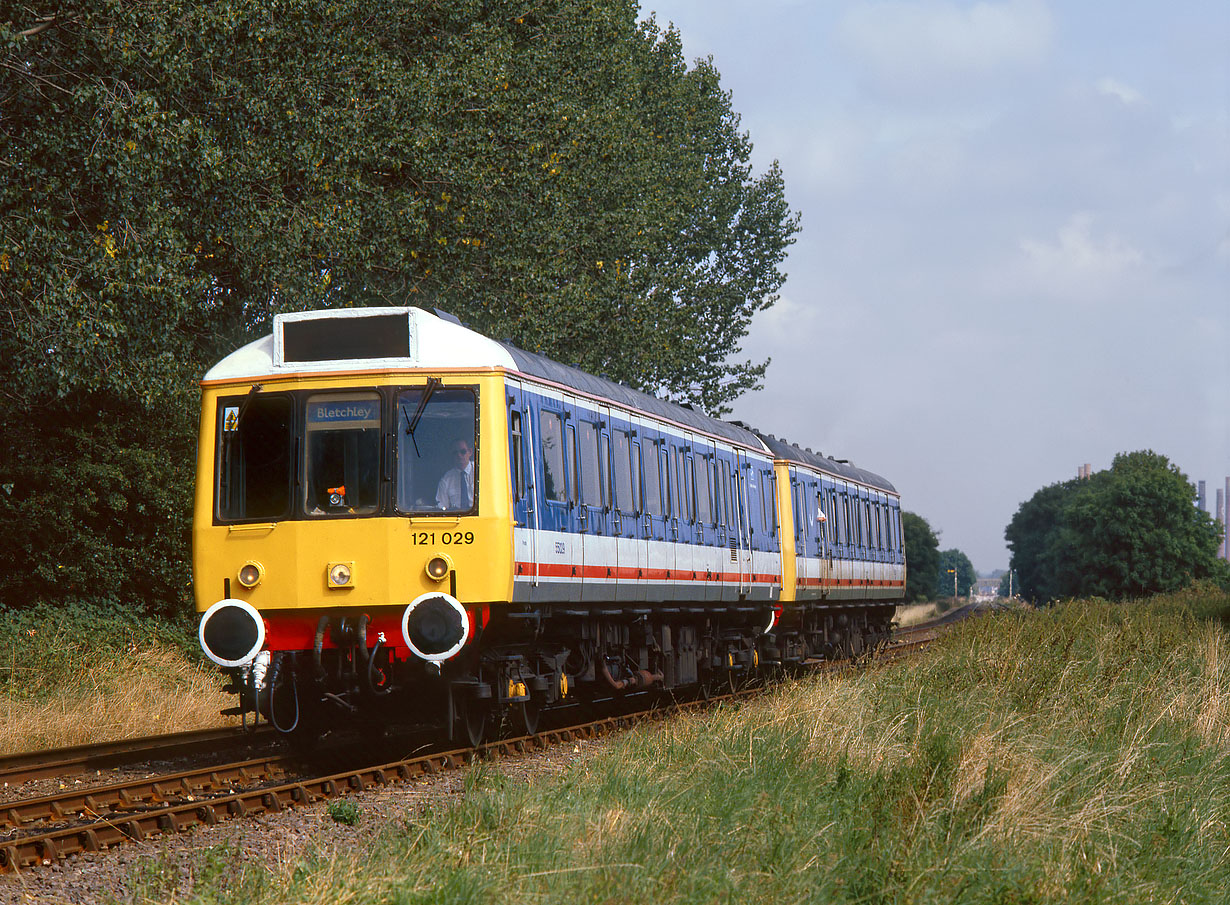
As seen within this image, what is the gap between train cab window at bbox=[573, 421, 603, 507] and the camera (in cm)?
1459

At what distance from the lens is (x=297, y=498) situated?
40.7 ft

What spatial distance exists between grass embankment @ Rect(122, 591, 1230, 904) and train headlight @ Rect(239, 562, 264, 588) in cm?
273

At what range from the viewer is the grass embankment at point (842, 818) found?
710 cm

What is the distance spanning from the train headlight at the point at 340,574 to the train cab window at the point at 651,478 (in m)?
4.98

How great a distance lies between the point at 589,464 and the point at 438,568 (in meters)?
3.06

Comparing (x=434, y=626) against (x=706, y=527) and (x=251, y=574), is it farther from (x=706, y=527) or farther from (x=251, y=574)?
(x=706, y=527)

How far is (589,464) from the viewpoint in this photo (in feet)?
48.6

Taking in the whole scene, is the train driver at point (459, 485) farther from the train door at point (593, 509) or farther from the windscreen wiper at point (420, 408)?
the train door at point (593, 509)

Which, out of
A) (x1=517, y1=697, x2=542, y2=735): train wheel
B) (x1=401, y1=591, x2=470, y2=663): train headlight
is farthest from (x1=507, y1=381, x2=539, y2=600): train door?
(x1=517, y1=697, x2=542, y2=735): train wheel

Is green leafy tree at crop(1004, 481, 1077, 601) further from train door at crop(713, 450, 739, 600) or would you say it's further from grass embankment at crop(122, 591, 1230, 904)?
grass embankment at crop(122, 591, 1230, 904)

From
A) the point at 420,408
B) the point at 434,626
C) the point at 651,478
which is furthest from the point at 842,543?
the point at 434,626

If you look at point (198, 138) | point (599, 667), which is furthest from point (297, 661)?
point (198, 138)

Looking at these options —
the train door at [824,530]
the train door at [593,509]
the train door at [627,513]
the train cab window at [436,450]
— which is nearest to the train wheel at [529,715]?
the train door at [593,509]

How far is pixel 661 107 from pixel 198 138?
20026 mm
